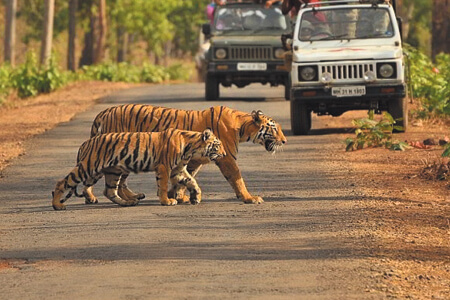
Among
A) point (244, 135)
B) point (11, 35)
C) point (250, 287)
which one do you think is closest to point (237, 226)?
point (244, 135)

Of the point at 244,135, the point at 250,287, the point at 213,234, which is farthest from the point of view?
the point at 244,135

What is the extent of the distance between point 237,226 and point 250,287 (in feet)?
9.38

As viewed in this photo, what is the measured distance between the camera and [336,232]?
1091 centimetres

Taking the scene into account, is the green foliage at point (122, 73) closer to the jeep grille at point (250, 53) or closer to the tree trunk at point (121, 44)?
the tree trunk at point (121, 44)

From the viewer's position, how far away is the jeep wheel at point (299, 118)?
2034cm

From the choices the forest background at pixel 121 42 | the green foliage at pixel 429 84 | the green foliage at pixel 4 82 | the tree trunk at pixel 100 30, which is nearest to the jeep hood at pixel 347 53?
the forest background at pixel 121 42

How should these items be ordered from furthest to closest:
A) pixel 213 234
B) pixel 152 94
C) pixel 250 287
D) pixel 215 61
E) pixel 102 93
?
pixel 102 93 → pixel 152 94 → pixel 215 61 → pixel 213 234 → pixel 250 287

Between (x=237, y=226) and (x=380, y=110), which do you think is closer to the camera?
(x=237, y=226)

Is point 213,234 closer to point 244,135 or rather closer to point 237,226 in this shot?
point 237,226

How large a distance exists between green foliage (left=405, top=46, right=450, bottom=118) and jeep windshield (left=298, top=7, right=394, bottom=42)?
159 cm

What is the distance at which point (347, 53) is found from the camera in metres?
20.0

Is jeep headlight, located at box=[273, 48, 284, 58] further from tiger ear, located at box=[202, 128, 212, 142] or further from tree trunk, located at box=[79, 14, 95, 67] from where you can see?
tree trunk, located at box=[79, 14, 95, 67]

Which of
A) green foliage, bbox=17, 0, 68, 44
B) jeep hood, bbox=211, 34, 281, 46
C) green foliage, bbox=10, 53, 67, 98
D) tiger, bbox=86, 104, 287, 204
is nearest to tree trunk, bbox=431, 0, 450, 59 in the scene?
jeep hood, bbox=211, 34, 281, 46

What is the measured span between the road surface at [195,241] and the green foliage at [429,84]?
650 cm
